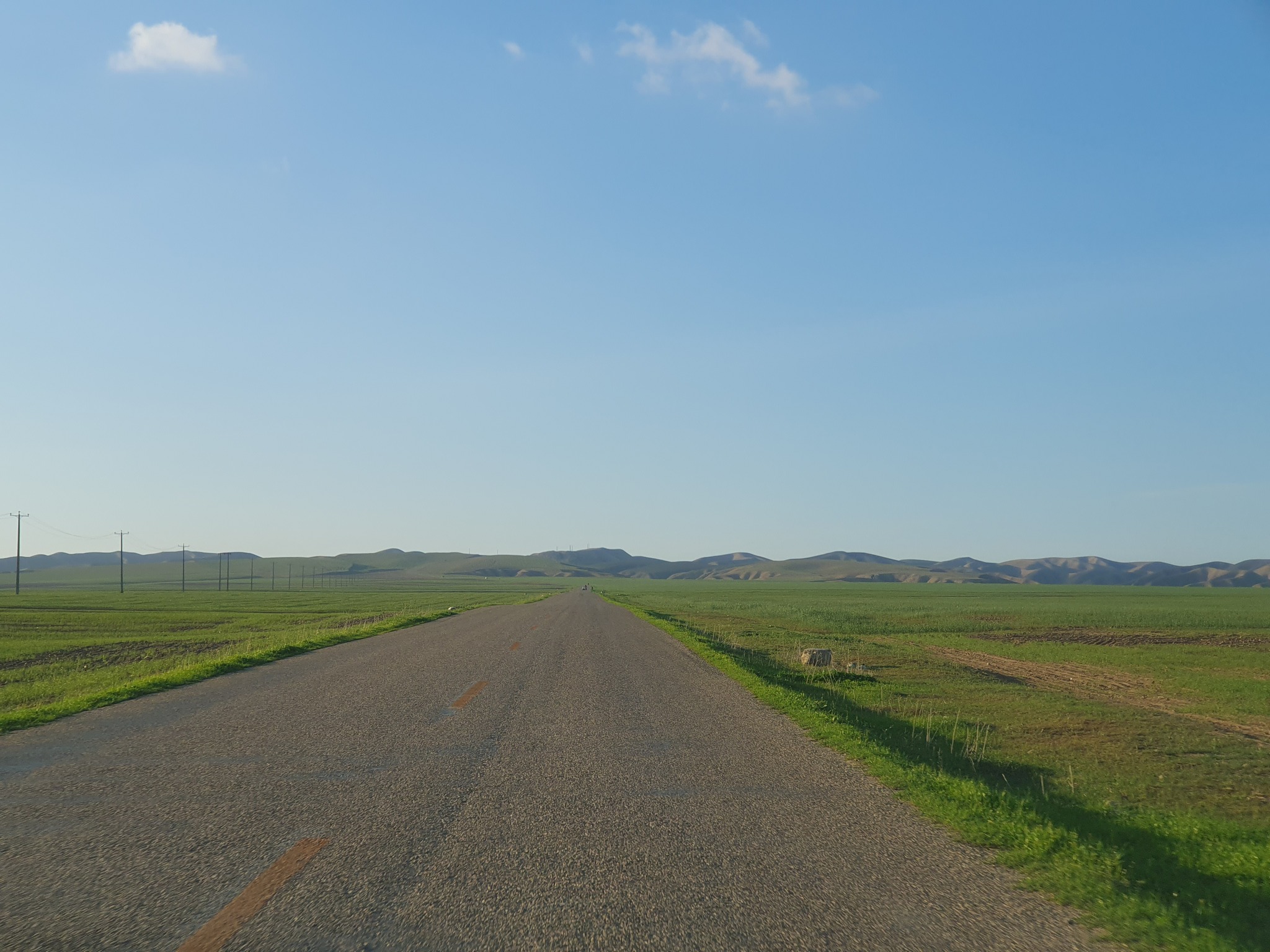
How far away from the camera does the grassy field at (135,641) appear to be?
1501cm

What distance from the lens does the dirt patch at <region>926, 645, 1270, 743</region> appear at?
1700 centimetres

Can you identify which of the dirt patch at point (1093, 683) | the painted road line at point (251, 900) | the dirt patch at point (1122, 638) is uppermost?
the painted road line at point (251, 900)

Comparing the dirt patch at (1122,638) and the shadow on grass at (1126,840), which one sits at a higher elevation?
the shadow on grass at (1126,840)

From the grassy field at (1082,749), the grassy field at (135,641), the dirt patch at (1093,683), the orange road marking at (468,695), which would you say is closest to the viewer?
the grassy field at (1082,749)

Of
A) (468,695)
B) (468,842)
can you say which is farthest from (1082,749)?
(468,842)

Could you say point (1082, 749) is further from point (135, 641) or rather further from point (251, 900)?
point (135, 641)

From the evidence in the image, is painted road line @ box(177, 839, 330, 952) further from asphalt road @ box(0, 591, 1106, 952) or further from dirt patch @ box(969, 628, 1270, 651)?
dirt patch @ box(969, 628, 1270, 651)

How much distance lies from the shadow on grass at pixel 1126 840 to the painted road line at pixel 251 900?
4810mm

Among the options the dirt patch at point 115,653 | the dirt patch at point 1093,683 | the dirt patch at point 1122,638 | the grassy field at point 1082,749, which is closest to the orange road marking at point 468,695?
the grassy field at point 1082,749

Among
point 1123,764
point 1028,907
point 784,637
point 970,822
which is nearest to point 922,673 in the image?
point 1123,764

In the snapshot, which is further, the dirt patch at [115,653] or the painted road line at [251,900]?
the dirt patch at [115,653]

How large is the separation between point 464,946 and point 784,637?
3260cm

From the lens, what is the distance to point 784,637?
3569cm

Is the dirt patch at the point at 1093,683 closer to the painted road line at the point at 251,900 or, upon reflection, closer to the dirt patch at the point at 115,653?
the painted road line at the point at 251,900
